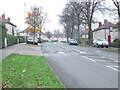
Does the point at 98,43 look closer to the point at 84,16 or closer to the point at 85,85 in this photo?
the point at 84,16

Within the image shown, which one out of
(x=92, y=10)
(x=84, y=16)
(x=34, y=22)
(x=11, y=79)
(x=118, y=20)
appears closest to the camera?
(x=11, y=79)

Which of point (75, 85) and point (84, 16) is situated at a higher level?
point (84, 16)

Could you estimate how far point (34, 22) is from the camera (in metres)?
41.1

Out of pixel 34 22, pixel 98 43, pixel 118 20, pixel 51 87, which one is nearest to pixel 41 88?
pixel 51 87

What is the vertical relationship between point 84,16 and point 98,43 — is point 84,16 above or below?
above

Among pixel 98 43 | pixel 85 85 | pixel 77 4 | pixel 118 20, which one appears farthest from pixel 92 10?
pixel 85 85

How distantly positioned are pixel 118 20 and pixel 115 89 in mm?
27512

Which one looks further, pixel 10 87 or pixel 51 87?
pixel 51 87

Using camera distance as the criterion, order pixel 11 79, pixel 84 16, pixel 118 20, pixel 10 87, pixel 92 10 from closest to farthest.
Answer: pixel 10 87 → pixel 11 79 → pixel 118 20 → pixel 92 10 → pixel 84 16

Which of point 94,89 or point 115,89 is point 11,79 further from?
point 115,89

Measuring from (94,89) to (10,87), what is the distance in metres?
2.71

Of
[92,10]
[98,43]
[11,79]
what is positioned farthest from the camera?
[92,10]

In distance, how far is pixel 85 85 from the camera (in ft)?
23.8

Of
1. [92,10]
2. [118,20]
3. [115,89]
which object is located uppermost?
[92,10]
